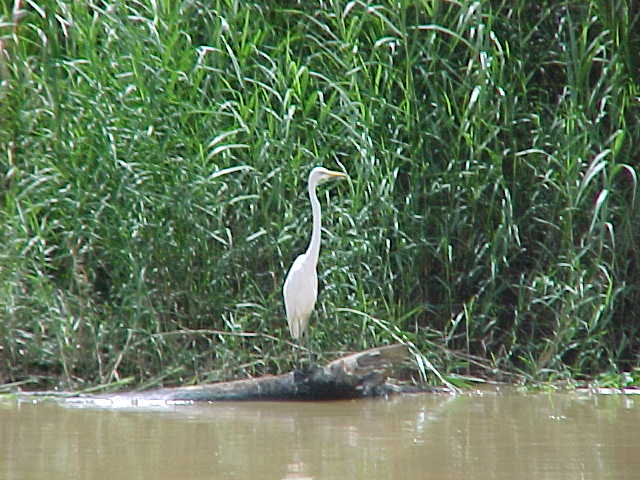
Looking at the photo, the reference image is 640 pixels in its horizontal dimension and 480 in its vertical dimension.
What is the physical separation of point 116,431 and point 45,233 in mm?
1526

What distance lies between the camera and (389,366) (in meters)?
5.51

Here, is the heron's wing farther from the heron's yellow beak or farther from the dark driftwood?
the heron's yellow beak

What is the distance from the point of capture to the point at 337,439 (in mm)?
4367

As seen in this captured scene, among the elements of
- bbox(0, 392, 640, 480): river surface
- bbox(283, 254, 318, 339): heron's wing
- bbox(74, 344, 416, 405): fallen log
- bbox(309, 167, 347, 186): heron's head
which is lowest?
bbox(0, 392, 640, 480): river surface

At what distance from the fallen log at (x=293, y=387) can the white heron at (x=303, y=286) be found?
24cm

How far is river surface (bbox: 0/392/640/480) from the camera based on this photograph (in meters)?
3.78

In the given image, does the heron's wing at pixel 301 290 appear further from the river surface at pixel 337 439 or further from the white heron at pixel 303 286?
the river surface at pixel 337 439

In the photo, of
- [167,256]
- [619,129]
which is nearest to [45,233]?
[167,256]

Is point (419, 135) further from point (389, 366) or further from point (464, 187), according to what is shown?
point (389, 366)

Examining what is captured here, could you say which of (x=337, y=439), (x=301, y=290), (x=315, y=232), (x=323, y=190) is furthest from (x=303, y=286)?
(x=337, y=439)

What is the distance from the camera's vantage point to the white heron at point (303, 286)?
17.3ft

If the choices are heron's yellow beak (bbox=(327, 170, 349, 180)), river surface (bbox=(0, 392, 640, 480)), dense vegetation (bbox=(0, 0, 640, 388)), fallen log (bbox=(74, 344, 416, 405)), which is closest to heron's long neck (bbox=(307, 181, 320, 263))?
heron's yellow beak (bbox=(327, 170, 349, 180))

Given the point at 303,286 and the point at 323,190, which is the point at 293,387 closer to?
the point at 303,286

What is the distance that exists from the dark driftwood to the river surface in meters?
0.05
